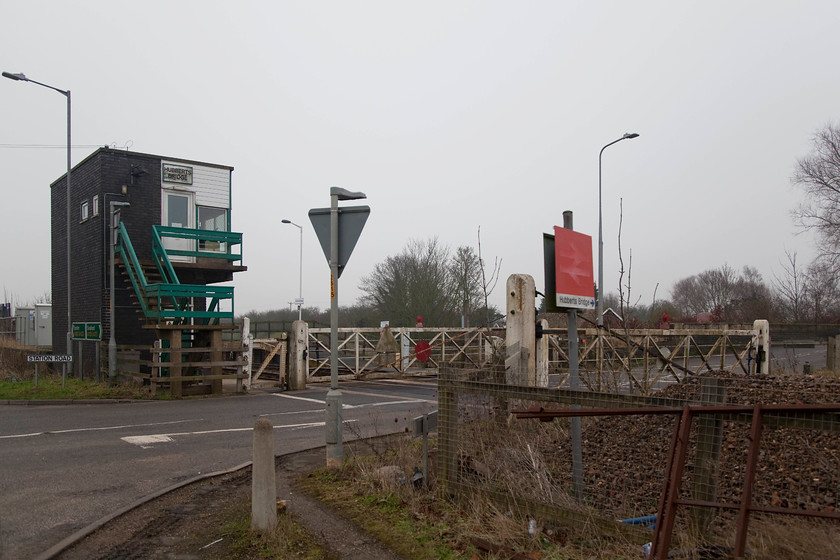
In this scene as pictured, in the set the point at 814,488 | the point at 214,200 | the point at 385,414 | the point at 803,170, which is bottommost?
the point at 385,414

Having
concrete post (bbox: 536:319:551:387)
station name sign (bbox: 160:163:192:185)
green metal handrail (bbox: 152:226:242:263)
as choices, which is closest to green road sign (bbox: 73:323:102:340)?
green metal handrail (bbox: 152:226:242:263)

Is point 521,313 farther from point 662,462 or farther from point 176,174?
point 176,174

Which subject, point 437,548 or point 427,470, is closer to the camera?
point 437,548

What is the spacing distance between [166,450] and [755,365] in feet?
47.1

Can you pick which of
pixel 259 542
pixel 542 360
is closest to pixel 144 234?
pixel 542 360

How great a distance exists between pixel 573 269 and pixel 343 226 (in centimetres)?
291

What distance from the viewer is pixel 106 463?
813 cm

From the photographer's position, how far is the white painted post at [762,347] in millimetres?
16031

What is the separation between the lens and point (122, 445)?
9.38 metres

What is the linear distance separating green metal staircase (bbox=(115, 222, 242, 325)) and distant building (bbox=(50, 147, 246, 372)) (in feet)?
0.13

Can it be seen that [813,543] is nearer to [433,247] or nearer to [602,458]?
[602,458]

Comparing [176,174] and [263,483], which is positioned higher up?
[176,174]

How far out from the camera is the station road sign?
727 cm

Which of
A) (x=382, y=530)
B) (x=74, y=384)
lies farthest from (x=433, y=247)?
(x=382, y=530)
